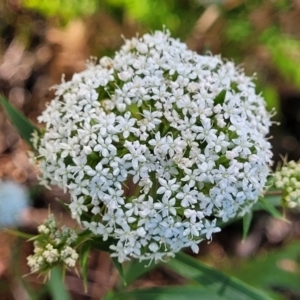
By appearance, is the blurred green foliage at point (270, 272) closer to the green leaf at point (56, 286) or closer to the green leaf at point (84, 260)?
the green leaf at point (56, 286)

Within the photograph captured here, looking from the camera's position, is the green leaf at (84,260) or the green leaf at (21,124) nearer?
the green leaf at (84,260)

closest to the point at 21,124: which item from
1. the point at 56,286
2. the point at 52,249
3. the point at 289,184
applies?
the point at 52,249

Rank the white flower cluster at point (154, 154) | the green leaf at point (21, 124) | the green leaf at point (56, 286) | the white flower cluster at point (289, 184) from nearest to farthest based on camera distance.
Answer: the white flower cluster at point (154, 154) < the white flower cluster at point (289, 184) < the green leaf at point (21, 124) < the green leaf at point (56, 286)

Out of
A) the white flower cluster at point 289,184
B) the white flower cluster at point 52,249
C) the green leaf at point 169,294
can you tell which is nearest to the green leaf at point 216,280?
the green leaf at point 169,294

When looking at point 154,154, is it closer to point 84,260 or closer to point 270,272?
point 84,260

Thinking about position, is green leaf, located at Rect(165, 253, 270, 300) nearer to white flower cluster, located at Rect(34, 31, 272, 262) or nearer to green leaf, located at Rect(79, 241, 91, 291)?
white flower cluster, located at Rect(34, 31, 272, 262)

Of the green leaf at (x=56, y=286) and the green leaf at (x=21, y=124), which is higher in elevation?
the green leaf at (x=21, y=124)
